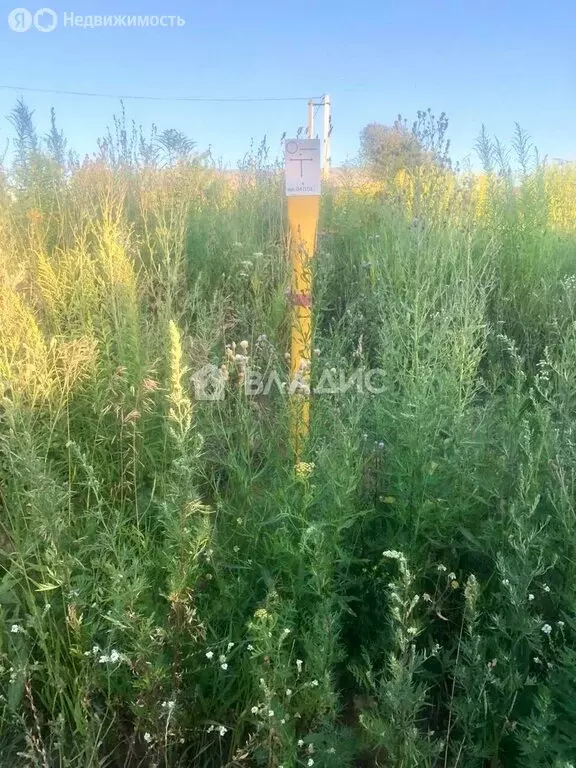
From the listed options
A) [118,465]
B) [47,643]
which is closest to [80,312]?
[118,465]

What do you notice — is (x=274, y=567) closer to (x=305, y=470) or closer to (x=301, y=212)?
(x=305, y=470)

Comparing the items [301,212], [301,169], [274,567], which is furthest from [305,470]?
[301,169]

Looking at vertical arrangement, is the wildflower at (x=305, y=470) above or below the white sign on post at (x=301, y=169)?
below

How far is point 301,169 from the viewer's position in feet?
8.37

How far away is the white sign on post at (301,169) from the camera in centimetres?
254

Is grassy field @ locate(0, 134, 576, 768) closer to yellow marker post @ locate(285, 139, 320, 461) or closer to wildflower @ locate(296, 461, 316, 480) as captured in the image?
wildflower @ locate(296, 461, 316, 480)

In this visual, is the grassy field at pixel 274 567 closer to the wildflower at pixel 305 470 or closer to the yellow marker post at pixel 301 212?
the wildflower at pixel 305 470

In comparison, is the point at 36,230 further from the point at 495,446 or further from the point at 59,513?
the point at 495,446

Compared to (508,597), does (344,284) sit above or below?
above

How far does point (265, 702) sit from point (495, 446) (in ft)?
4.18

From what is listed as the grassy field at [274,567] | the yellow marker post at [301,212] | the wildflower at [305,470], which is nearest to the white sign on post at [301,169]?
the yellow marker post at [301,212]

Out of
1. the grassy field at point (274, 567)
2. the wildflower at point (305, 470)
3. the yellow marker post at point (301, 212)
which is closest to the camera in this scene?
the grassy field at point (274, 567)

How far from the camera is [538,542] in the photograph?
5.66 feet

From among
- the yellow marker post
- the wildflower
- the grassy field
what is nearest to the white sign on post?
the yellow marker post
